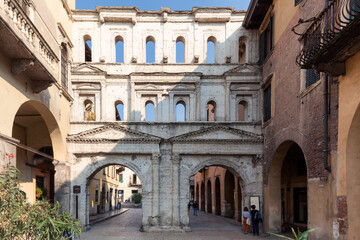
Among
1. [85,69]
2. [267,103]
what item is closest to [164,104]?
[85,69]

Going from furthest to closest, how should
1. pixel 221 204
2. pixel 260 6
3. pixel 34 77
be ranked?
1. pixel 221 204
2. pixel 260 6
3. pixel 34 77

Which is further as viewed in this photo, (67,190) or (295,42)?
(67,190)

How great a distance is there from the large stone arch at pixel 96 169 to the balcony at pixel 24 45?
21.1 feet

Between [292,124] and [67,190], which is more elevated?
[292,124]

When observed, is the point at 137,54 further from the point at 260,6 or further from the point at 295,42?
the point at 295,42

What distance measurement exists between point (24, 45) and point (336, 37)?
806 cm

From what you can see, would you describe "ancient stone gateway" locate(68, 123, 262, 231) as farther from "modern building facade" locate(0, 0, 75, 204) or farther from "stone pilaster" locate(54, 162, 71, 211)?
"modern building facade" locate(0, 0, 75, 204)

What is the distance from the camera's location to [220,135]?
1667 centimetres

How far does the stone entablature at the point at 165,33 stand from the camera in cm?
1761

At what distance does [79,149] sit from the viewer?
16406 mm

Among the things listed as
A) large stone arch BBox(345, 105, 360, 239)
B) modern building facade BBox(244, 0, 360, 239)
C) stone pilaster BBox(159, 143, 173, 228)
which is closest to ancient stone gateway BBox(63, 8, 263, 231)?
stone pilaster BBox(159, 143, 173, 228)

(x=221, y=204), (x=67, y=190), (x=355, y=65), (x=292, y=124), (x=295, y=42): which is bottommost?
(x=221, y=204)

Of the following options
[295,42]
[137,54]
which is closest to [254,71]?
[295,42]

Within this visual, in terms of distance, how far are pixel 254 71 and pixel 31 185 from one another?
13633 mm
